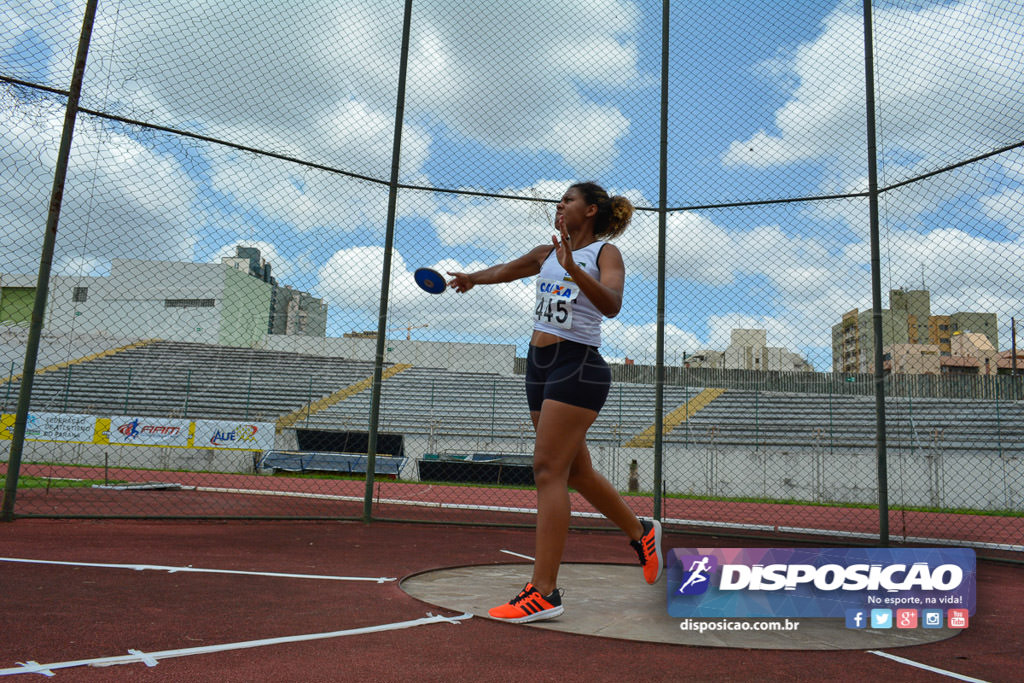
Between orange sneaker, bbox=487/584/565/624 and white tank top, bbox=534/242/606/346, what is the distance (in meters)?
1.04

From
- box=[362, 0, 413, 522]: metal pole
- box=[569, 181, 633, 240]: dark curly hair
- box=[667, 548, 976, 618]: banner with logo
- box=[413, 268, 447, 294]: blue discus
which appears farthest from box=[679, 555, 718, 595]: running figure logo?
box=[362, 0, 413, 522]: metal pole

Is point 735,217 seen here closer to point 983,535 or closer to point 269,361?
point 983,535

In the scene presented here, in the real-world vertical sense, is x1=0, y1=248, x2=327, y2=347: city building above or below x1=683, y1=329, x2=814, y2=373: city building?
above

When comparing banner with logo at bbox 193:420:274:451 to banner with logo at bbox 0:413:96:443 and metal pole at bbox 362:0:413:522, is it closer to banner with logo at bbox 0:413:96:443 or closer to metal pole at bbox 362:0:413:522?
banner with logo at bbox 0:413:96:443

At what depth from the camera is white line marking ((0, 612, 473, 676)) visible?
6.13 ft

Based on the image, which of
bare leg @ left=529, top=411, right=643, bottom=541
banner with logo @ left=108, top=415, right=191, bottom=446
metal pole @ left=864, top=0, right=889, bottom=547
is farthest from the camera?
banner with logo @ left=108, top=415, right=191, bottom=446

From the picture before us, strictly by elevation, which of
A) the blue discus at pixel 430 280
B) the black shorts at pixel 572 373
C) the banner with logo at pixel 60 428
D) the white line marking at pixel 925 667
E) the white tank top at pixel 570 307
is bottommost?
the white line marking at pixel 925 667

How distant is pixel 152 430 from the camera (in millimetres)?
17078

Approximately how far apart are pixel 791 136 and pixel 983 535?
6633mm

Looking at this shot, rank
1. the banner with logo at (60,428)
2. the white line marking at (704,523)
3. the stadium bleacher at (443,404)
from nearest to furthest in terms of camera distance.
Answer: the white line marking at (704,523) < the stadium bleacher at (443,404) < the banner with logo at (60,428)

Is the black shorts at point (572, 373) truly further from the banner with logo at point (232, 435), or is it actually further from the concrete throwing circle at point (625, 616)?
the banner with logo at point (232, 435)

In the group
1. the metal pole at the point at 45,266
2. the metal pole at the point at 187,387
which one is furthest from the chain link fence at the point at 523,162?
the metal pole at the point at 187,387

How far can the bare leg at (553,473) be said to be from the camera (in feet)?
9.21

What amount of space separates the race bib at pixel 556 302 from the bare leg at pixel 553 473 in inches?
13.6
